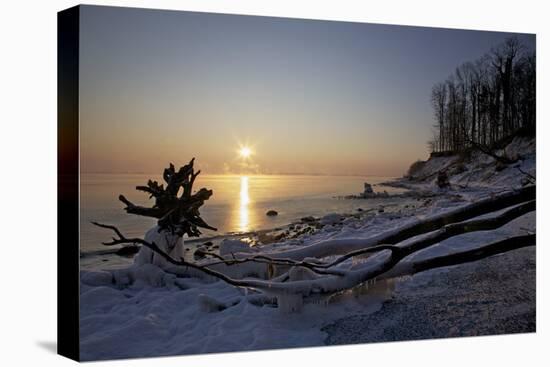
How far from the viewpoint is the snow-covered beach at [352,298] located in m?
5.32

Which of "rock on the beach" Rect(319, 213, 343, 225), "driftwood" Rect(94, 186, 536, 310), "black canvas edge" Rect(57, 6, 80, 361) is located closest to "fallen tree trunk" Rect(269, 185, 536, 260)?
"driftwood" Rect(94, 186, 536, 310)

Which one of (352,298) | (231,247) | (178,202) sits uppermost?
(178,202)

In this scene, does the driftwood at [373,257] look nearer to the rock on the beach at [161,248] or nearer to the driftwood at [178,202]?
the rock on the beach at [161,248]

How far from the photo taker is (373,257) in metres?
6.10

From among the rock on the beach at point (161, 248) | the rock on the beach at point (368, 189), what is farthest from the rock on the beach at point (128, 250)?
the rock on the beach at point (368, 189)

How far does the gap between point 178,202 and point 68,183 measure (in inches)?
29.4

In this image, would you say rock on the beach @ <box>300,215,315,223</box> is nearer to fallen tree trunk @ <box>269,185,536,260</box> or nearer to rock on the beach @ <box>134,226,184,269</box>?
fallen tree trunk @ <box>269,185,536,260</box>

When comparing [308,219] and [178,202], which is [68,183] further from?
[308,219]

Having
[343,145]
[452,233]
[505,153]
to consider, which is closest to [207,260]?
[343,145]

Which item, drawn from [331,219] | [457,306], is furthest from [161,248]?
[457,306]

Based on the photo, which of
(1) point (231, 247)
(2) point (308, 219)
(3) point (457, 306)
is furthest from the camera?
(3) point (457, 306)

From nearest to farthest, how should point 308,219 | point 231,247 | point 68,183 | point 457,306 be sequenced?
point 68,183 → point 231,247 → point 308,219 → point 457,306

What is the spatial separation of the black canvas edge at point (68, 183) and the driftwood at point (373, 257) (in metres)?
0.28

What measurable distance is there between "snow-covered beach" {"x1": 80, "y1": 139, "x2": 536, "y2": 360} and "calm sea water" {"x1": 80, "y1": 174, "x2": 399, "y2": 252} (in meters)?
Result: 0.10
